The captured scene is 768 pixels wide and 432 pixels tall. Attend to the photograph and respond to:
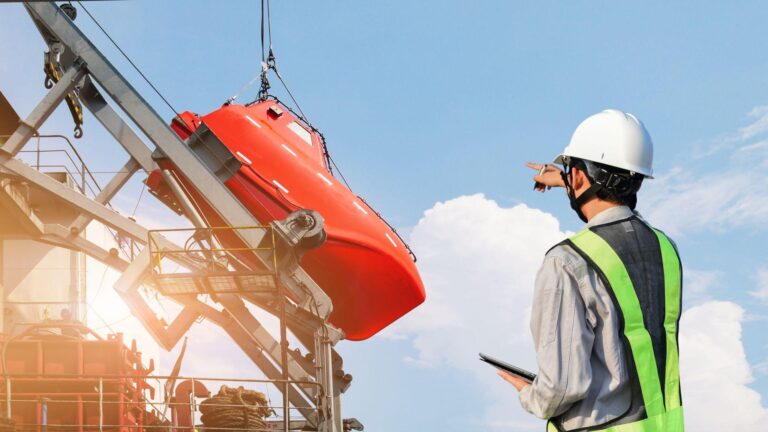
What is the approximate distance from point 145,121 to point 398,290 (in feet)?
14.3

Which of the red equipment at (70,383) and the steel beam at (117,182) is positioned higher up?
the steel beam at (117,182)

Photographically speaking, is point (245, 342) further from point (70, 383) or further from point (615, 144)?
point (615, 144)

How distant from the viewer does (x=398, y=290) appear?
1393 centimetres

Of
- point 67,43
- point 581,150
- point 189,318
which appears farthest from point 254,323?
point 581,150

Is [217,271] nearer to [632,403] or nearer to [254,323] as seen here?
[254,323]

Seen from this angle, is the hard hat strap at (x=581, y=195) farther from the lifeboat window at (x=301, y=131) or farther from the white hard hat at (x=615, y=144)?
the lifeboat window at (x=301, y=131)

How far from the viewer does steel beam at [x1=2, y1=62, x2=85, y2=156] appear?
12109 mm

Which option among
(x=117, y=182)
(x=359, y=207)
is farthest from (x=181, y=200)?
(x=359, y=207)

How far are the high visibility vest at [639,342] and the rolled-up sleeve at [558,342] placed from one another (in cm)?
9

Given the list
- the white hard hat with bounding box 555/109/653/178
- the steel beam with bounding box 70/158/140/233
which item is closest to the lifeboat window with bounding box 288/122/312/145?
the steel beam with bounding box 70/158/140/233

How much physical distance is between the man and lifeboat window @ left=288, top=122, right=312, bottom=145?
456 inches

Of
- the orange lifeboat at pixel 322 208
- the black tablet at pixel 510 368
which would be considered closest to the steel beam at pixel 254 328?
the orange lifeboat at pixel 322 208

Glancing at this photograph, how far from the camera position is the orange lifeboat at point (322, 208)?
42.2ft

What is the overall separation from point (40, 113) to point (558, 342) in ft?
36.1
